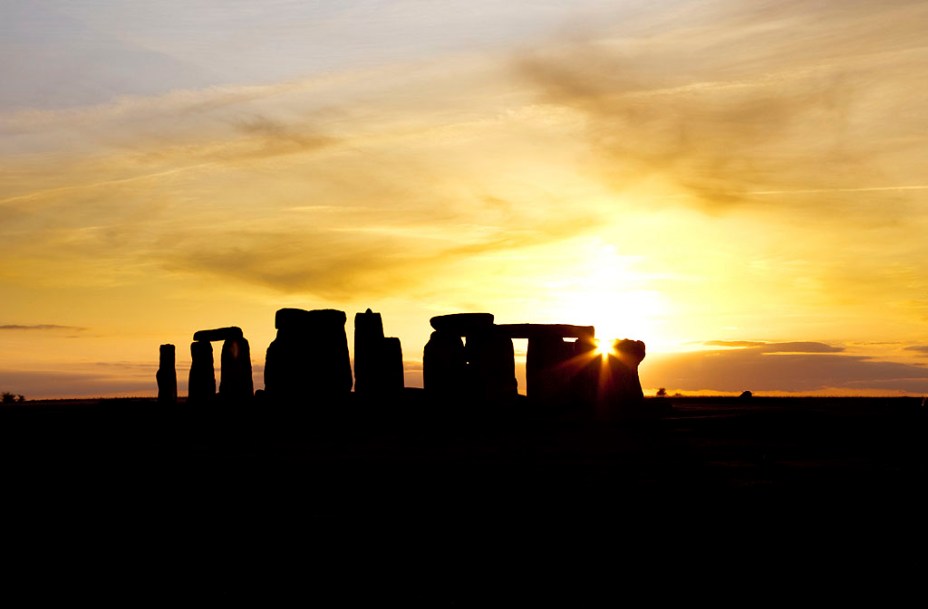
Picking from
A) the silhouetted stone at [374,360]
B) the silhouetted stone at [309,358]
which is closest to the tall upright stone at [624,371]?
the silhouetted stone at [374,360]

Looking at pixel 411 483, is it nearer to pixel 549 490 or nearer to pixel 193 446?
pixel 549 490

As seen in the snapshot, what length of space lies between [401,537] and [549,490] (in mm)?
3967

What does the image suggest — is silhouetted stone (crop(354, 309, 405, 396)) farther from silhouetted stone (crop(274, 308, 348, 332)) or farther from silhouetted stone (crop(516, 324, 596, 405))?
silhouetted stone (crop(516, 324, 596, 405))

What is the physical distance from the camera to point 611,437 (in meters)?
25.1

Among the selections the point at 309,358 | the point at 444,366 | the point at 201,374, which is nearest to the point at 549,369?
the point at 444,366

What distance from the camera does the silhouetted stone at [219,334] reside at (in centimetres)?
3559

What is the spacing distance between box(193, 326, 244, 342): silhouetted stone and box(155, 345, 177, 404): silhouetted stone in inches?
111

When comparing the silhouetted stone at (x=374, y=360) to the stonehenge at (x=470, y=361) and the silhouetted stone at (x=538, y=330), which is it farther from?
the silhouetted stone at (x=538, y=330)

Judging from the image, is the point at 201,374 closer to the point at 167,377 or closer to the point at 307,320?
the point at 167,377

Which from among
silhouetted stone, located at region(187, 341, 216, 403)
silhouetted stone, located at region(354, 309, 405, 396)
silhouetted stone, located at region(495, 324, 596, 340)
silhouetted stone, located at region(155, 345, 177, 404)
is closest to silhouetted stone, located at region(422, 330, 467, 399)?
silhouetted stone, located at region(354, 309, 405, 396)

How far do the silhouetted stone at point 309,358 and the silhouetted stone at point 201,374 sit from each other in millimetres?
6152

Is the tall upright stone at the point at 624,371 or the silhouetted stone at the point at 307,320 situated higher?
the silhouetted stone at the point at 307,320

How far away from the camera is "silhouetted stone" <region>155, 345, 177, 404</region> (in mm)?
39500

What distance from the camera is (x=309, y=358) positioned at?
3119 centimetres
